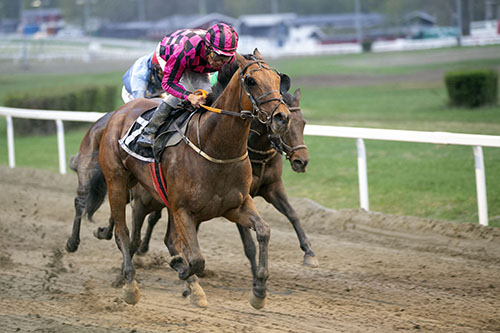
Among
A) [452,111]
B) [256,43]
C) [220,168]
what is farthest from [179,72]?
[256,43]

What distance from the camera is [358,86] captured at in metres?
24.0

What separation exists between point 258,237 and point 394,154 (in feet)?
24.1

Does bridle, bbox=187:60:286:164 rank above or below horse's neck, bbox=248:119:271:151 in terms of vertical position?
above

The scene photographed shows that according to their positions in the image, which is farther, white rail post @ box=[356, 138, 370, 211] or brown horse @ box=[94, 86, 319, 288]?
white rail post @ box=[356, 138, 370, 211]

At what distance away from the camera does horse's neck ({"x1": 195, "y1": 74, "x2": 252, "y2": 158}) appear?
4.25 m

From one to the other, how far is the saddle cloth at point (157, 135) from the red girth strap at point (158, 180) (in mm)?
55

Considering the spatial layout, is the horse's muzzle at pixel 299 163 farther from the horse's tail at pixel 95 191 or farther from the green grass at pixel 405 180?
→ the green grass at pixel 405 180

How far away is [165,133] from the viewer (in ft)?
15.4

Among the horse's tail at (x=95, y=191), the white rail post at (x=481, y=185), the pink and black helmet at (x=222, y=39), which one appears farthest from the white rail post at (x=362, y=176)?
the pink and black helmet at (x=222, y=39)

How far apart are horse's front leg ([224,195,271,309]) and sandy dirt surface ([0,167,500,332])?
201 millimetres

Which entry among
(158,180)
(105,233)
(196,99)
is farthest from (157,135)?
(105,233)

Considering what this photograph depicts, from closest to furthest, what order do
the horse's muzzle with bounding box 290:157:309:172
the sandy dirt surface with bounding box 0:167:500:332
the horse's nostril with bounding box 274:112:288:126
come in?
the horse's nostril with bounding box 274:112:288:126, the sandy dirt surface with bounding box 0:167:500:332, the horse's muzzle with bounding box 290:157:309:172

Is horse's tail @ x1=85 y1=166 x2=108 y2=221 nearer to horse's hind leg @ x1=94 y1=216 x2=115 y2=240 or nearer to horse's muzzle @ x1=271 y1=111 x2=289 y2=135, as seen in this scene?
horse's hind leg @ x1=94 y1=216 x2=115 y2=240

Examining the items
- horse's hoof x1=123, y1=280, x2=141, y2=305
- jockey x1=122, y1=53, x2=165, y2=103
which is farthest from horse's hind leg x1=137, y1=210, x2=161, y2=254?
horse's hoof x1=123, y1=280, x2=141, y2=305
